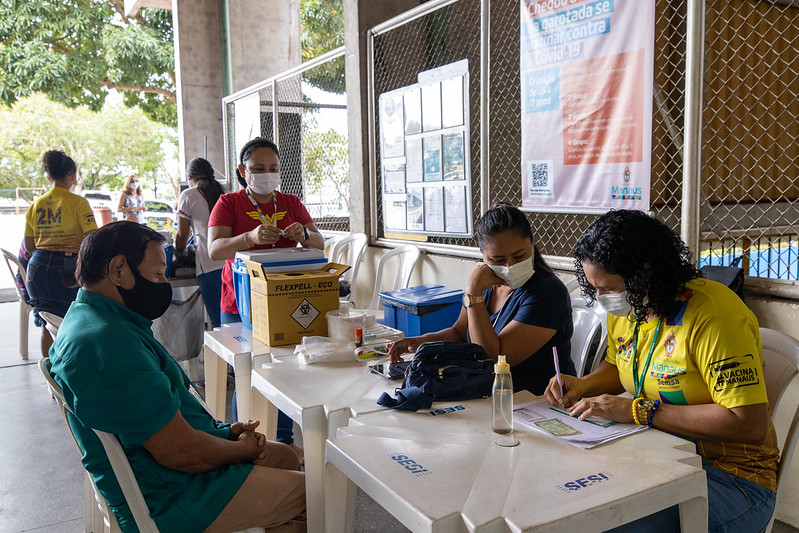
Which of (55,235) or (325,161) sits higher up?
(325,161)

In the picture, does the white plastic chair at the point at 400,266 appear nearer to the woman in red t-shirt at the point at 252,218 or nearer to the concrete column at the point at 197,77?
the woman in red t-shirt at the point at 252,218

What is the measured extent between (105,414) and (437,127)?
10.7 feet

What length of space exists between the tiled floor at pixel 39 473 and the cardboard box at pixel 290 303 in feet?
2.80

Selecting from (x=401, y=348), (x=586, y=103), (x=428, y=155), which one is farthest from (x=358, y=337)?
(x=428, y=155)

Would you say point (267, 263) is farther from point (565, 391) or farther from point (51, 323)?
point (565, 391)

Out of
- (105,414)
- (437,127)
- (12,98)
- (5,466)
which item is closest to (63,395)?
(105,414)

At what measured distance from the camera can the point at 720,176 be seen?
14.4 ft

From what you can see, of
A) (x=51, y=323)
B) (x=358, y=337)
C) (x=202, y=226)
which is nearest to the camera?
(x=51, y=323)

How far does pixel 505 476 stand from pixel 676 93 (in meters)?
3.17

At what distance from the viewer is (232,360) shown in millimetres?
2549

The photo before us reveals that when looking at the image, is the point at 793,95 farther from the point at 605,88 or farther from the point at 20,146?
the point at 20,146

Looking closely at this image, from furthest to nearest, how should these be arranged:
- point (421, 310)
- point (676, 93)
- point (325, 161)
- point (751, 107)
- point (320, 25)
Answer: point (320, 25) → point (325, 161) → point (751, 107) → point (676, 93) → point (421, 310)

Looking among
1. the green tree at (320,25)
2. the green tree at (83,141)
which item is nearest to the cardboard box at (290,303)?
the green tree at (320,25)

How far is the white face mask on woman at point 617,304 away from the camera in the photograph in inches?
69.6
